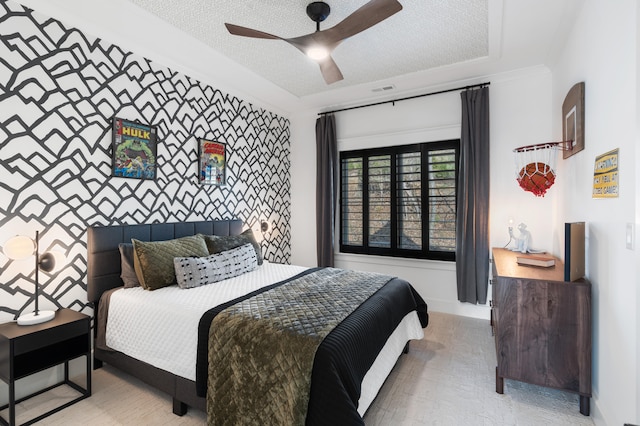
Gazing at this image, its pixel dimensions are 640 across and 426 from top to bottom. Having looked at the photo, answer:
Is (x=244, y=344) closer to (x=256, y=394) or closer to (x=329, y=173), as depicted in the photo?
(x=256, y=394)

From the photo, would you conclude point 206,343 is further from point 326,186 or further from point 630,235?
point 326,186

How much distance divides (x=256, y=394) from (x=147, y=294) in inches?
50.9

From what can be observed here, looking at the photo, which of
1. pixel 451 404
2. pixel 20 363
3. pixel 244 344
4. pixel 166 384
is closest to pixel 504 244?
pixel 451 404

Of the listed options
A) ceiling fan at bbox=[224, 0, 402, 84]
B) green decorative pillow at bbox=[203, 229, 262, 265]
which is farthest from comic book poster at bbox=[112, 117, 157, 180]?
ceiling fan at bbox=[224, 0, 402, 84]

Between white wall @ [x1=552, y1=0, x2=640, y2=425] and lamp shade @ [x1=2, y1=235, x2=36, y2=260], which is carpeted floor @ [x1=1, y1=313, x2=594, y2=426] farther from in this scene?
lamp shade @ [x1=2, y1=235, x2=36, y2=260]

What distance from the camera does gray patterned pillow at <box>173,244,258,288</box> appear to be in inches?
A: 101

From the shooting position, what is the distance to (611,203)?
177 cm

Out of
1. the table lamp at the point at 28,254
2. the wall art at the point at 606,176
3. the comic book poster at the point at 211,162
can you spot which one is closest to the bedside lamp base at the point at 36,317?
the table lamp at the point at 28,254

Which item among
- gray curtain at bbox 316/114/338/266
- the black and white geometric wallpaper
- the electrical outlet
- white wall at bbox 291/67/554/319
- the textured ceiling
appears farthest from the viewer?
gray curtain at bbox 316/114/338/266

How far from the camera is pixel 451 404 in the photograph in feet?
6.98

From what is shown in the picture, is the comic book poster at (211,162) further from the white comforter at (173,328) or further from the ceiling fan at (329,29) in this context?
the ceiling fan at (329,29)

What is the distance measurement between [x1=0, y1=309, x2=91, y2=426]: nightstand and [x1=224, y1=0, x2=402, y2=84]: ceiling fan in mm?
2315

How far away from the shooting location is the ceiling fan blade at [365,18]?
1.85 m

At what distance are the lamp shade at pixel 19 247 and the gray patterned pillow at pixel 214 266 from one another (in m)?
0.92
